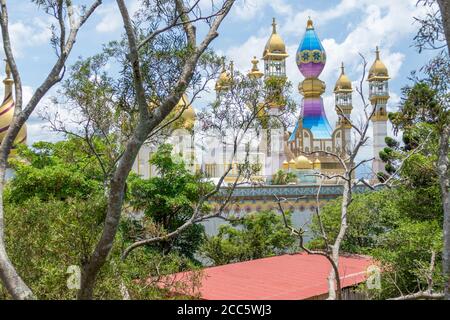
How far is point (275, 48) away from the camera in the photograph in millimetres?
26297

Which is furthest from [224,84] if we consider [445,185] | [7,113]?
[7,113]

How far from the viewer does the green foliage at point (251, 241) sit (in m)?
14.3

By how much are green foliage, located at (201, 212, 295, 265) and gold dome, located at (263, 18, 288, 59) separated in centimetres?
1311

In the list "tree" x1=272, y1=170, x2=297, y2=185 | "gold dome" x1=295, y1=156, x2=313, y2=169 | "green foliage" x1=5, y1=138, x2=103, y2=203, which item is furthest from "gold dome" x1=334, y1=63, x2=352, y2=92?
"green foliage" x1=5, y1=138, x2=103, y2=203

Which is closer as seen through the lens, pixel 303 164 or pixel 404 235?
pixel 404 235

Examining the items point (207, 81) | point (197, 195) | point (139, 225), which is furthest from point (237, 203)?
point (207, 81)

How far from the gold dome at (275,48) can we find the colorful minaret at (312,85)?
210cm

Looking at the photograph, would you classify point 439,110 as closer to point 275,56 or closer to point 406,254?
point 406,254

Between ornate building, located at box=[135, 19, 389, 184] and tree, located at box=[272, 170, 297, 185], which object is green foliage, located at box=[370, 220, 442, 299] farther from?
ornate building, located at box=[135, 19, 389, 184]

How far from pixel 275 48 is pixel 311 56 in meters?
2.66

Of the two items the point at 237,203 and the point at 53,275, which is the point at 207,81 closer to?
the point at 53,275

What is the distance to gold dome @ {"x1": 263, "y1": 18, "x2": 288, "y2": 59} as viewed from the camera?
2614 centimetres

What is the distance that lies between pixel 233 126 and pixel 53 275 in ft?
16.8

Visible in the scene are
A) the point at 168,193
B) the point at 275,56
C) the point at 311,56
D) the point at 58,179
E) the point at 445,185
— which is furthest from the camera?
the point at 311,56
